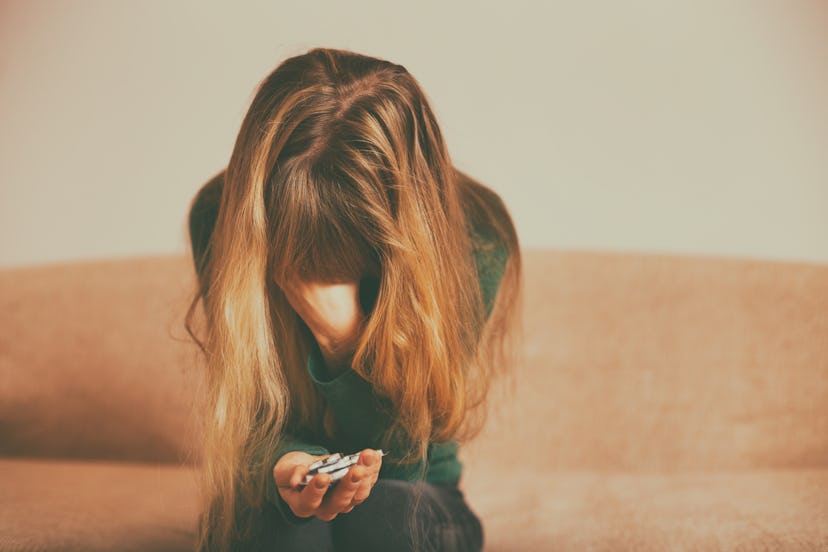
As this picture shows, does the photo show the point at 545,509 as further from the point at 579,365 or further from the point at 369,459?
the point at 369,459

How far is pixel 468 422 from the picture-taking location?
3.21ft

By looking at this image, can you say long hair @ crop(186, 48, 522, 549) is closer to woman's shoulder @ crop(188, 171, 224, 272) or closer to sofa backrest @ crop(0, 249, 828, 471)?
woman's shoulder @ crop(188, 171, 224, 272)

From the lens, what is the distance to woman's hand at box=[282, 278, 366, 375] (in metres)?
0.85

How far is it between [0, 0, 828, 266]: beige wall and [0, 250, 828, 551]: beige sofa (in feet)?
0.95

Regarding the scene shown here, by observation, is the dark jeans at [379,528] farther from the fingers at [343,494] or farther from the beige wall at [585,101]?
the beige wall at [585,101]

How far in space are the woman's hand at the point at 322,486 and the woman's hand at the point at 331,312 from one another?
14 cm

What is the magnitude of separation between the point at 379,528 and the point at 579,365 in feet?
1.81

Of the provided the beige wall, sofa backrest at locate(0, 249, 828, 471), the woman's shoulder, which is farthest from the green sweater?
the beige wall

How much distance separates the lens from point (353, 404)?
0.87m

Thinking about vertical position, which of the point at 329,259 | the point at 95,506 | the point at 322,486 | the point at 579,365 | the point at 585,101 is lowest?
the point at 95,506

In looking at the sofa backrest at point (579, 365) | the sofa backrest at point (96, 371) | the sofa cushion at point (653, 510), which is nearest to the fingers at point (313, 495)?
the sofa cushion at point (653, 510)

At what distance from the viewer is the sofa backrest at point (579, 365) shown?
1.18 metres

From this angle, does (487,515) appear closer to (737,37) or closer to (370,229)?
(370,229)

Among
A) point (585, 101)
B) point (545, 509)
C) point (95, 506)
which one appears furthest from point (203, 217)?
point (585, 101)
